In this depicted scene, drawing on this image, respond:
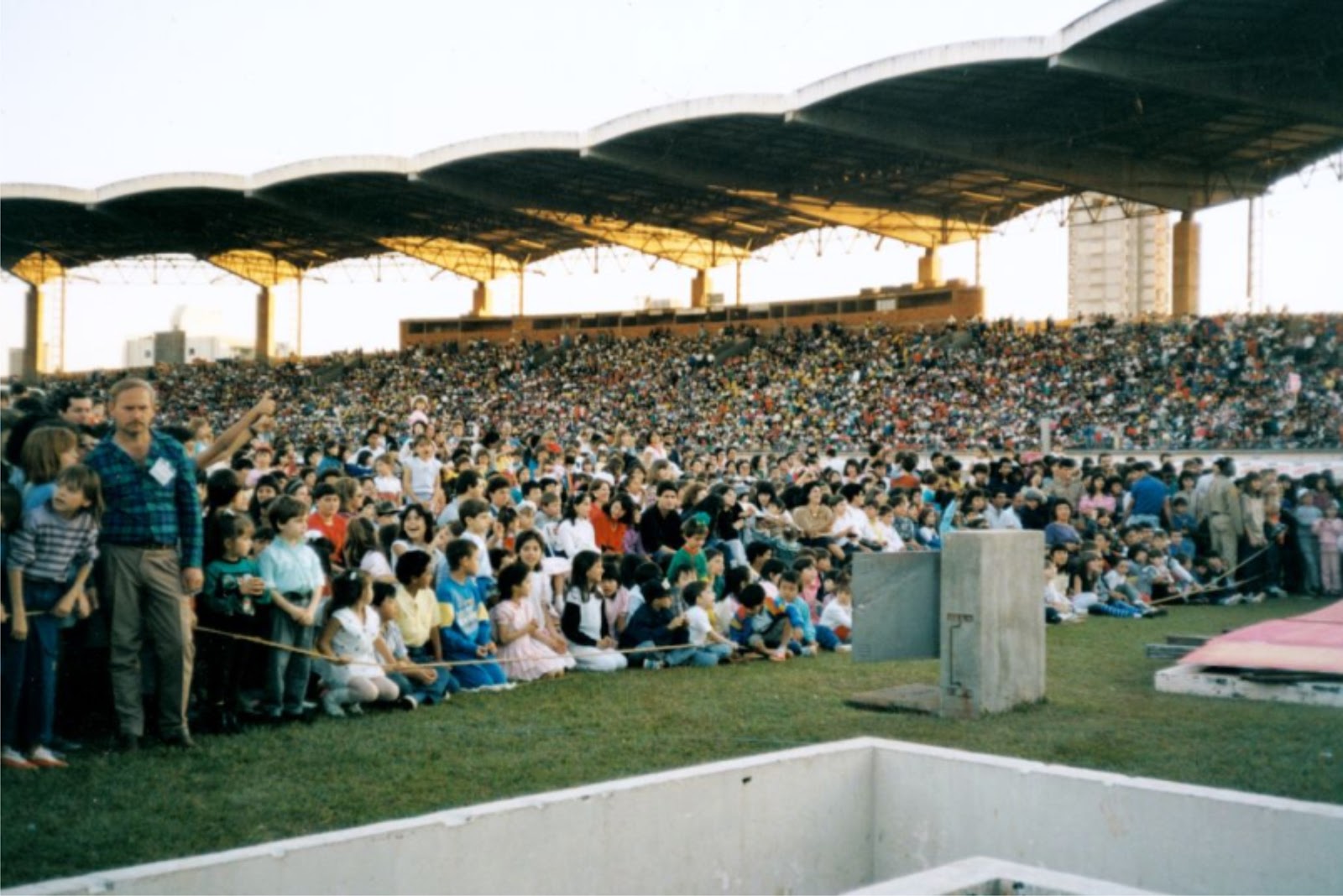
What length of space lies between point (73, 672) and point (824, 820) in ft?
13.0

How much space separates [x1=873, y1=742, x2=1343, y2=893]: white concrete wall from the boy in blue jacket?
3.49m

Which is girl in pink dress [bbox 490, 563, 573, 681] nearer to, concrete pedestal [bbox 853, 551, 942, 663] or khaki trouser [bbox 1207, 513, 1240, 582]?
concrete pedestal [bbox 853, 551, 942, 663]

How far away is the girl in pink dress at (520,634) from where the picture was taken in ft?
27.6

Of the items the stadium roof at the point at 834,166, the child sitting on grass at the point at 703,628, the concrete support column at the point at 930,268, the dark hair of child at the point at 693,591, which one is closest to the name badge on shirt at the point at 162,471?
the child sitting on grass at the point at 703,628

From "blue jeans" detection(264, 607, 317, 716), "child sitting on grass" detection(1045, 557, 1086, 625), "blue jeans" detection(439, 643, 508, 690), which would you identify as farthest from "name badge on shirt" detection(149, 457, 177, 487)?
"child sitting on grass" detection(1045, 557, 1086, 625)

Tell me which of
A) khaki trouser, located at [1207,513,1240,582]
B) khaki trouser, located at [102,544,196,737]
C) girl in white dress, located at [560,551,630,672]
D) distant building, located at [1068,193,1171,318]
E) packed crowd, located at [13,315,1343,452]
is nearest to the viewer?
khaki trouser, located at [102,544,196,737]

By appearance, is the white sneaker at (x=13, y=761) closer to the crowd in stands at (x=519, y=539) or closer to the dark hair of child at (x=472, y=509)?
the crowd in stands at (x=519, y=539)

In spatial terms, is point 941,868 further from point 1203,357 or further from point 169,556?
point 1203,357

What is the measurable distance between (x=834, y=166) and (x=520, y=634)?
82.6 feet

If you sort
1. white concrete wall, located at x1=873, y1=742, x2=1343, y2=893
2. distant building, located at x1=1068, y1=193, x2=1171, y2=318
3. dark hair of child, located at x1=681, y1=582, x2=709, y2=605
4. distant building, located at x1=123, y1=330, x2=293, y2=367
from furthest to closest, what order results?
distant building, located at x1=1068, y1=193, x2=1171, y2=318 < distant building, located at x1=123, y1=330, x2=293, y2=367 < dark hair of child, located at x1=681, y1=582, x2=709, y2=605 < white concrete wall, located at x1=873, y1=742, x2=1343, y2=893

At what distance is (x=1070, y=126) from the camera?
27.7m

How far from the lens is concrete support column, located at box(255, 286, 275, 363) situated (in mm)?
49469

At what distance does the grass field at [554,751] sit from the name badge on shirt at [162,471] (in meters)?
1.29

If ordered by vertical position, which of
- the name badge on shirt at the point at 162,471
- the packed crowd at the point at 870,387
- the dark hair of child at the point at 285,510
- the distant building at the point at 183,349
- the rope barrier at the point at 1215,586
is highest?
the distant building at the point at 183,349
